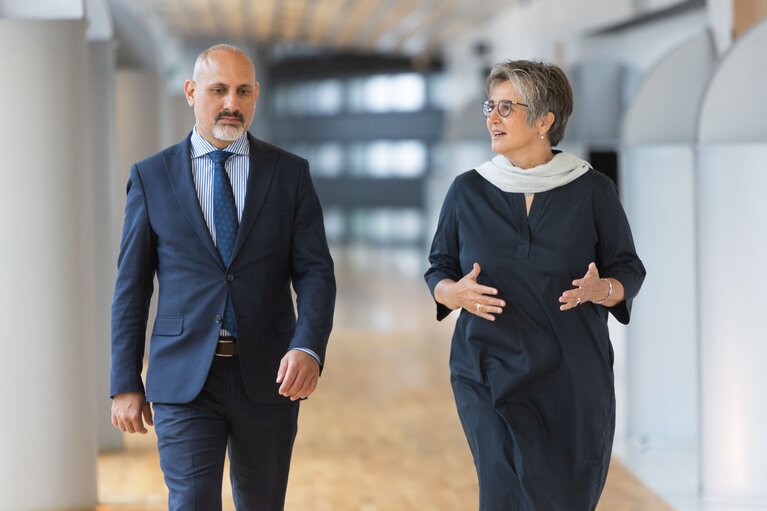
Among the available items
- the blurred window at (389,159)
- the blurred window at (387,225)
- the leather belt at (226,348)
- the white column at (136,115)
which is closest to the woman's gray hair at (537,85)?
the leather belt at (226,348)

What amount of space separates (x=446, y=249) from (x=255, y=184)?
0.56 metres

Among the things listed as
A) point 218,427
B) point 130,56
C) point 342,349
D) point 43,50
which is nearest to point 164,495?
point 43,50

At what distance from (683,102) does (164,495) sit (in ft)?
14.4

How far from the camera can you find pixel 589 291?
3.31 m

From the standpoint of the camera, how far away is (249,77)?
3.42m

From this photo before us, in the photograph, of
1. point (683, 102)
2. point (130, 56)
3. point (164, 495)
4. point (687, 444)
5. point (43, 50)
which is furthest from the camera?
point (130, 56)

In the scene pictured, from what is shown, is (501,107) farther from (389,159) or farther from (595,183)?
(389,159)

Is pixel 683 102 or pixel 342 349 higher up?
pixel 683 102

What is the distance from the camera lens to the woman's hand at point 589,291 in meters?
3.29

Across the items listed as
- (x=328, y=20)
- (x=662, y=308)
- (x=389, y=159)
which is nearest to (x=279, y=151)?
(x=662, y=308)

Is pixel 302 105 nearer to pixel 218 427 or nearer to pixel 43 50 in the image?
pixel 43 50

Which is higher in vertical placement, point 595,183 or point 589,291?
point 595,183

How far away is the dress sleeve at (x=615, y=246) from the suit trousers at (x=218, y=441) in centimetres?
96

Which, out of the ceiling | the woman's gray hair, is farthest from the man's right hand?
the ceiling
